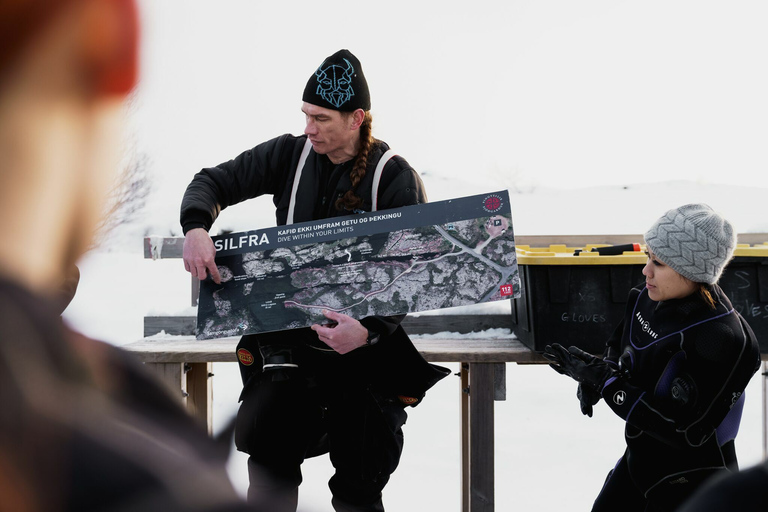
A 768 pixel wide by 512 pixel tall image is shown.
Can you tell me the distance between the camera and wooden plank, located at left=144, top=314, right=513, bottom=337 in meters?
3.22

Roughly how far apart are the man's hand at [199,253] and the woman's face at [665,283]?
141 centimetres

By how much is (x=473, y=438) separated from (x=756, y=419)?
480 centimetres

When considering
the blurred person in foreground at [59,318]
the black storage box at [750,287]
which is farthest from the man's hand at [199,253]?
the black storage box at [750,287]

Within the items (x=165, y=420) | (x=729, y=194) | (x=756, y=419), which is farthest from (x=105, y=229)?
(x=729, y=194)

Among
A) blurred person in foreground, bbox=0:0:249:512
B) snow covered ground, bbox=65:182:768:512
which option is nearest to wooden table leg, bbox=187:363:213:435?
snow covered ground, bbox=65:182:768:512

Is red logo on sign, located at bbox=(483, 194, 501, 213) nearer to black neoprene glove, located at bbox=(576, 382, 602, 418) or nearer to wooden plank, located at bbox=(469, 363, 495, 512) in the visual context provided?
black neoprene glove, located at bbox=(576, 382, 602, 418)

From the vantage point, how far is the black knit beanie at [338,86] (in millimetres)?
1990

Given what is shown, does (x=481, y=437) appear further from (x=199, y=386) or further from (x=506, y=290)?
(x=199, y=386)

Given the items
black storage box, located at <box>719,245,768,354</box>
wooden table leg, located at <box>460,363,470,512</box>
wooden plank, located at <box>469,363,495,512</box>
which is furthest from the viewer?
wooden table leg, located at <box>460,363,470,512</box>

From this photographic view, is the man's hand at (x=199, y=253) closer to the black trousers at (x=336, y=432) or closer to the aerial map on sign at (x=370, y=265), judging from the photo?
the aerial map on sign at (x=370, y=265)

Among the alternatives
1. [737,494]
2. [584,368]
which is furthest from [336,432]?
[737,494]

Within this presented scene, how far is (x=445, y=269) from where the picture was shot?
208 cm

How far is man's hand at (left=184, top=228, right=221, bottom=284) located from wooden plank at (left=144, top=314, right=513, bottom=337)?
1329 millimetres

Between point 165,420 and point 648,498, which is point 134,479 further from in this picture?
point 648,498
